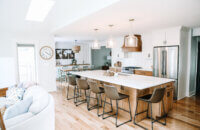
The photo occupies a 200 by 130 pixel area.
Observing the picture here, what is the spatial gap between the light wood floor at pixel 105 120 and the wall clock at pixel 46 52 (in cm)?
234

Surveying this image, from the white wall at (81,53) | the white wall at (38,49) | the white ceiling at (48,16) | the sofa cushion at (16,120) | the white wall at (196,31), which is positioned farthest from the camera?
the white wall at (81,53)

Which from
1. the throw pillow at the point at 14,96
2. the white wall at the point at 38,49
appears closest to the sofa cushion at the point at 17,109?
the throw pillow at the point at 14,96

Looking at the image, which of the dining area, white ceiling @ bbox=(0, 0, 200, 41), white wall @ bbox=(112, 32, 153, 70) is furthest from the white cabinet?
the dining area

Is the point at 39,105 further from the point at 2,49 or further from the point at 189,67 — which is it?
the point at 189,67

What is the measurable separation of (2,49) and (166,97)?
5376 millimetres

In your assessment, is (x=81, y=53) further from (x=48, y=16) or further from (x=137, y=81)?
(x=137, y=81)

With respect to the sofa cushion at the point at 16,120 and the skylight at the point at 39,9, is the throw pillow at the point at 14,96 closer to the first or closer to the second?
the sofa cushion at the point at 16,120

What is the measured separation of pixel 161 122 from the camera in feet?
9.77

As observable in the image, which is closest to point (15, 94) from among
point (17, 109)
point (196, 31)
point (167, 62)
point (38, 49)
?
point (17, 109)

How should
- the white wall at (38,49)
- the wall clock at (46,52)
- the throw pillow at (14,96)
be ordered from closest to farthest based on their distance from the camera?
the throw pillow at (14,96), the white wall at (38,49), the wall clock at (46,52)

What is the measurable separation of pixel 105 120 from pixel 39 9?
3.84 metres

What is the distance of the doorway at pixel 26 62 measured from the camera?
5.51m

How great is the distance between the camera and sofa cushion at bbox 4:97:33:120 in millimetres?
1894

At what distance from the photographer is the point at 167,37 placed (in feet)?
15.2
